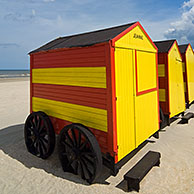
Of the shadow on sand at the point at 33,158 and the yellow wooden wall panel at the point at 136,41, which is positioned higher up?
the yellow wooden wall panel at the point at 136,41

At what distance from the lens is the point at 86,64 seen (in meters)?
4.52

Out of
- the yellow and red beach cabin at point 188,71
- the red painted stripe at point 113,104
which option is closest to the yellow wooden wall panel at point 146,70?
the red painted stripe at point 113,104

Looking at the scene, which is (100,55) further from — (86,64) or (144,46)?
(144,46)

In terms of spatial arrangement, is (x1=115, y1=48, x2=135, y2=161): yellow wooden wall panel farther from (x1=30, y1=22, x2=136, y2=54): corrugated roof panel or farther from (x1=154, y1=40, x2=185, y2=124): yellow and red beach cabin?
(x1=154, y1=40, x2=185, y2=124): yellow and red beach cabin

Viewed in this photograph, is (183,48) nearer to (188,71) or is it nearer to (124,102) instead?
(188,71)

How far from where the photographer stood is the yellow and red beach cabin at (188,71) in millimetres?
9949

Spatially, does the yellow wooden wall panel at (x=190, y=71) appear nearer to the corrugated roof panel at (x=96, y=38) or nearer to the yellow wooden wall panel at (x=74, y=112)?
the corrugated roof panel at (x=96, y=38)

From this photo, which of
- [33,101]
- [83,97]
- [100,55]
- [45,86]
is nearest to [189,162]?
[83,97]

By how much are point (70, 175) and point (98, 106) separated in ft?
5.80

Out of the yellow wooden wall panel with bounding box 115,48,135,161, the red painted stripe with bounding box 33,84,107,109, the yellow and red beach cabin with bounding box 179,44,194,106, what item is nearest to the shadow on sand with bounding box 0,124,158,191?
the yellow wooden wall panel with bounding box 115,48,135,161

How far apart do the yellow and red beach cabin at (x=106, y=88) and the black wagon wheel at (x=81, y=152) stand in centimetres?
5

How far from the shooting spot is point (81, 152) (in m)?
4.28

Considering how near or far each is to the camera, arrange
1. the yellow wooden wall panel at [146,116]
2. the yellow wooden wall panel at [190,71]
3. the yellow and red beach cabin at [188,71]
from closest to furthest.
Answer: the yellow wooden wall panel at [146,116] < the yellow and red beach cabin at [188,71] < the yellow wooden wall panel at [190,71]

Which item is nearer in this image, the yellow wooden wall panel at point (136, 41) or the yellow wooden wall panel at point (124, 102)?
the yellow wooden wall panel at point (124, 102)
